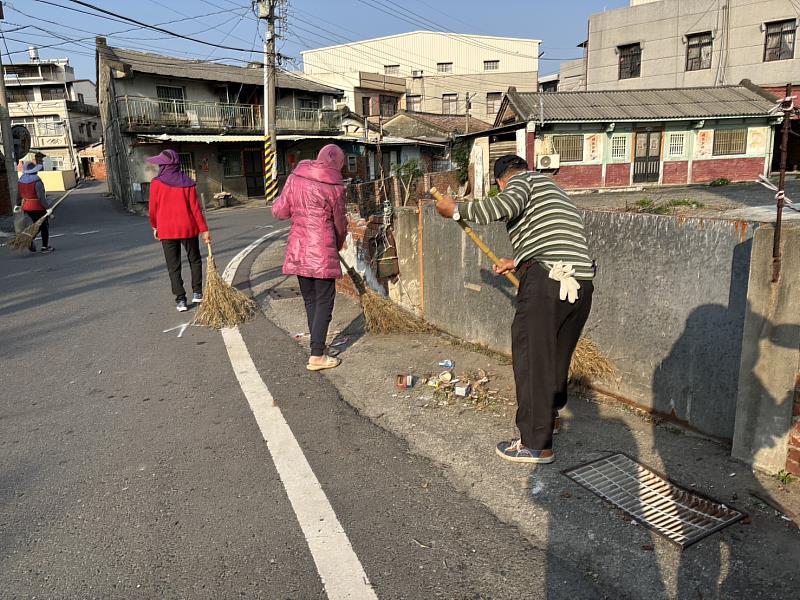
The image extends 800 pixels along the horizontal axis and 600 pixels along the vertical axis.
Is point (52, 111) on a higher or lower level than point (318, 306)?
higher

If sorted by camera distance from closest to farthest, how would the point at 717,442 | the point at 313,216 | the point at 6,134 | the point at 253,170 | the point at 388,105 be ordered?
the point at 717,442 < the point at 313,216 < the point at 6,134 < the point at 253,170 < the point at 388,105

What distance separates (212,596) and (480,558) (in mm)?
1085

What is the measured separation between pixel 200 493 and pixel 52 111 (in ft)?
214

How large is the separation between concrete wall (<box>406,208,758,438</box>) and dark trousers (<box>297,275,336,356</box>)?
1.56m

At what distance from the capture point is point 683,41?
1117 inches

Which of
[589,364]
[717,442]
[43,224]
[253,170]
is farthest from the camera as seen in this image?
[253,170]

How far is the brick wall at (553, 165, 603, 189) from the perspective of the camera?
22344 mm

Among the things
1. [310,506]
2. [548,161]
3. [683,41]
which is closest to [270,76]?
[548,161]

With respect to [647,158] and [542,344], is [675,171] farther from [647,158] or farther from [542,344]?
[542,344]

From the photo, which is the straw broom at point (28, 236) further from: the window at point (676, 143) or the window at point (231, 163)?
the window at point (676, 143)

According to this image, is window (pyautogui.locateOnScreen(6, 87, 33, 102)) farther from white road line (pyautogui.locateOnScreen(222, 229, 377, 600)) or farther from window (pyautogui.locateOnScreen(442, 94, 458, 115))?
white road line (pyautogui.locateOnScreen(222, 229, 377, 600))

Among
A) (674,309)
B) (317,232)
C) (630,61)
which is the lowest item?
(674,309)

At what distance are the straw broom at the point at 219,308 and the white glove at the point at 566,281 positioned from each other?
4.01m

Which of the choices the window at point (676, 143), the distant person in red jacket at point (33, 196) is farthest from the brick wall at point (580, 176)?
the distant person in red jacket at point (33, 196)
